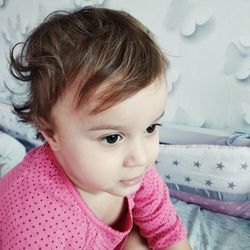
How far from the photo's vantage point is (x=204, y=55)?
1137 mm

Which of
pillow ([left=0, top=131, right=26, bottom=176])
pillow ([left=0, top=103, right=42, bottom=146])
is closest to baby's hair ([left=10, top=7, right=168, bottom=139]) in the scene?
pillow ([left=0, top=131, right=26, bottom=176])

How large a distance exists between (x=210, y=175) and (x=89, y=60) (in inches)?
24.0

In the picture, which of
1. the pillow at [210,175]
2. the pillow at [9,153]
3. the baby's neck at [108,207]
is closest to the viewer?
the baby's neck at [108,207]

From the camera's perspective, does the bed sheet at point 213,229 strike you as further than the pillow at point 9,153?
No

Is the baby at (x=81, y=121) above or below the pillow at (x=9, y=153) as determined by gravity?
above

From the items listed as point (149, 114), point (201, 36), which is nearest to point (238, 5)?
point (201, 36)

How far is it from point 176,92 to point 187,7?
24cm

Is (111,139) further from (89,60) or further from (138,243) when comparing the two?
(138,243)

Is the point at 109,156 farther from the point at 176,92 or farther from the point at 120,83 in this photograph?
the point at 176,92

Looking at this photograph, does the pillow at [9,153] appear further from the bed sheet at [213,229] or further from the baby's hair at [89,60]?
the baby's hair at [89,60]

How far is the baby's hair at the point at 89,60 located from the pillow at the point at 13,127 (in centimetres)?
80

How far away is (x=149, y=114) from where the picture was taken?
0.63 m

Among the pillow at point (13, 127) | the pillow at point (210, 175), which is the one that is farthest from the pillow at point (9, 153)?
the pillow at point (210, 175)

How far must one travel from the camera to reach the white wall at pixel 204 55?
108 cm
